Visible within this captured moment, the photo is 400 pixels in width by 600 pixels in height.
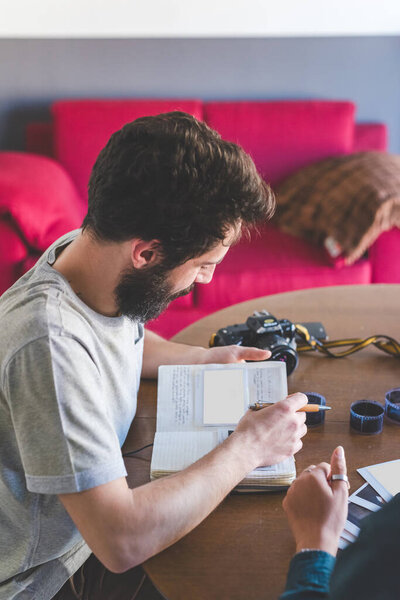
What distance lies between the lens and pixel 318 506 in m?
0.84

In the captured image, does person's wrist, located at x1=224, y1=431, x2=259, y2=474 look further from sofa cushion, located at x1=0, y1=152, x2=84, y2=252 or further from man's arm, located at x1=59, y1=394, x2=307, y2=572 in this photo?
sofa cushion, located at x1=0, y1=152, x2=84, y2=252

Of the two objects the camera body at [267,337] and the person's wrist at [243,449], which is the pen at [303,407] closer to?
the person's wrist at [243,449]

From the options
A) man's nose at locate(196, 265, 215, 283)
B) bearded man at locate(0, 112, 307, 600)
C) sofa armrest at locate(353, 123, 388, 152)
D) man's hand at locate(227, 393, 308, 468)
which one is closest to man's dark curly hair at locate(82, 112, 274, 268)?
bearded man at locate(0, 112, 307, 600)

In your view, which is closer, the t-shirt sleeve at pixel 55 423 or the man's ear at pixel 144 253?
the t-shirt sleeve at pixel 55 423

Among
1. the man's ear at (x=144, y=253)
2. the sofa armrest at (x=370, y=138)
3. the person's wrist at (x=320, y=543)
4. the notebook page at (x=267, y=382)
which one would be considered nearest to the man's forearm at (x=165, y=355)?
the notebook page at (x=267, y=382)

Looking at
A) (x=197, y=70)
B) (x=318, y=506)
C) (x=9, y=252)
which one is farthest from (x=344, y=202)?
(x=318, y=506)

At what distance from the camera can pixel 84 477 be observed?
80 cm

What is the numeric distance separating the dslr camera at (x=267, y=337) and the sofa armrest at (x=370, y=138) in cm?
179

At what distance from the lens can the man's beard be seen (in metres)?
0.98

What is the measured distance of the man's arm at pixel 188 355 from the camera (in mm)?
1257

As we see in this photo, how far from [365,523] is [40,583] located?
625mm
